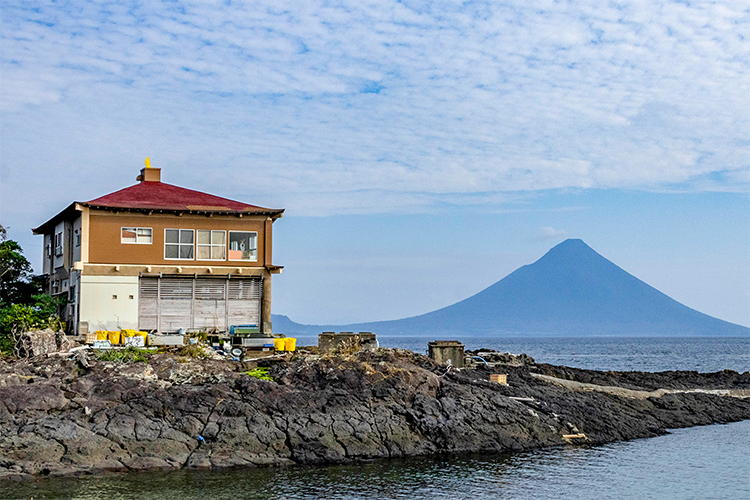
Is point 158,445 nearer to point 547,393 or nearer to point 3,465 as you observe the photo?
point 3,465

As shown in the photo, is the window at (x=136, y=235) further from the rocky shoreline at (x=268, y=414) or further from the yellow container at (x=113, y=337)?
the rocky shoreline at (x=268, y=414)

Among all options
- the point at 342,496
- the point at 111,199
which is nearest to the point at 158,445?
the point at 342,496

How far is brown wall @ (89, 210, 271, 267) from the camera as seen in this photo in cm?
3403

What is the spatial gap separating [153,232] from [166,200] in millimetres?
2123

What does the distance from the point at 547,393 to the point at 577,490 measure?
8960 mm

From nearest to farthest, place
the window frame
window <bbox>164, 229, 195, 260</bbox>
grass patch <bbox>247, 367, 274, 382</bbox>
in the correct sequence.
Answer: grass patch <bbox>247, 367, 274, 382</bbox> → window <bbox>164, 229, 195, 260</bbox> → the window frame

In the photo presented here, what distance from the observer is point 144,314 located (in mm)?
34250

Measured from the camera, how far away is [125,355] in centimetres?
2755

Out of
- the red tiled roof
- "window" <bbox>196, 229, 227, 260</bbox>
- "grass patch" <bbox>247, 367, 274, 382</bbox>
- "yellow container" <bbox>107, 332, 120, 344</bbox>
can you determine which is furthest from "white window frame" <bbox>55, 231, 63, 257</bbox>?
"grass patch" <bbox>247, 367, 274, 382</bbox>

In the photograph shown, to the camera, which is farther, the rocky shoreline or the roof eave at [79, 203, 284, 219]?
the roof eave at [79, 203, 284, 219]

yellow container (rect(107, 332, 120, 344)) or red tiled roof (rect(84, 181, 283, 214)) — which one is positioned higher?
red tiled roof (rect(84, 181, 283, 214))

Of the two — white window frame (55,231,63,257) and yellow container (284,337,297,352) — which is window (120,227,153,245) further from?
yellow container (284,337,297,352)

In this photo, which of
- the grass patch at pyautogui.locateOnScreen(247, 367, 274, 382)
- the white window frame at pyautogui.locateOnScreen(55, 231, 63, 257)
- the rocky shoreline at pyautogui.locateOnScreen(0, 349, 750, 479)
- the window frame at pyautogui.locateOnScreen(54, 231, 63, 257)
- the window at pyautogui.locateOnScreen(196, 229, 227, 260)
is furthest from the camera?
the white window frame at pyautogui.locateOnScreen(55, 231, 63, 257)

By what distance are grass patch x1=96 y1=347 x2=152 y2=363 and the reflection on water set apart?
7.39 metres
